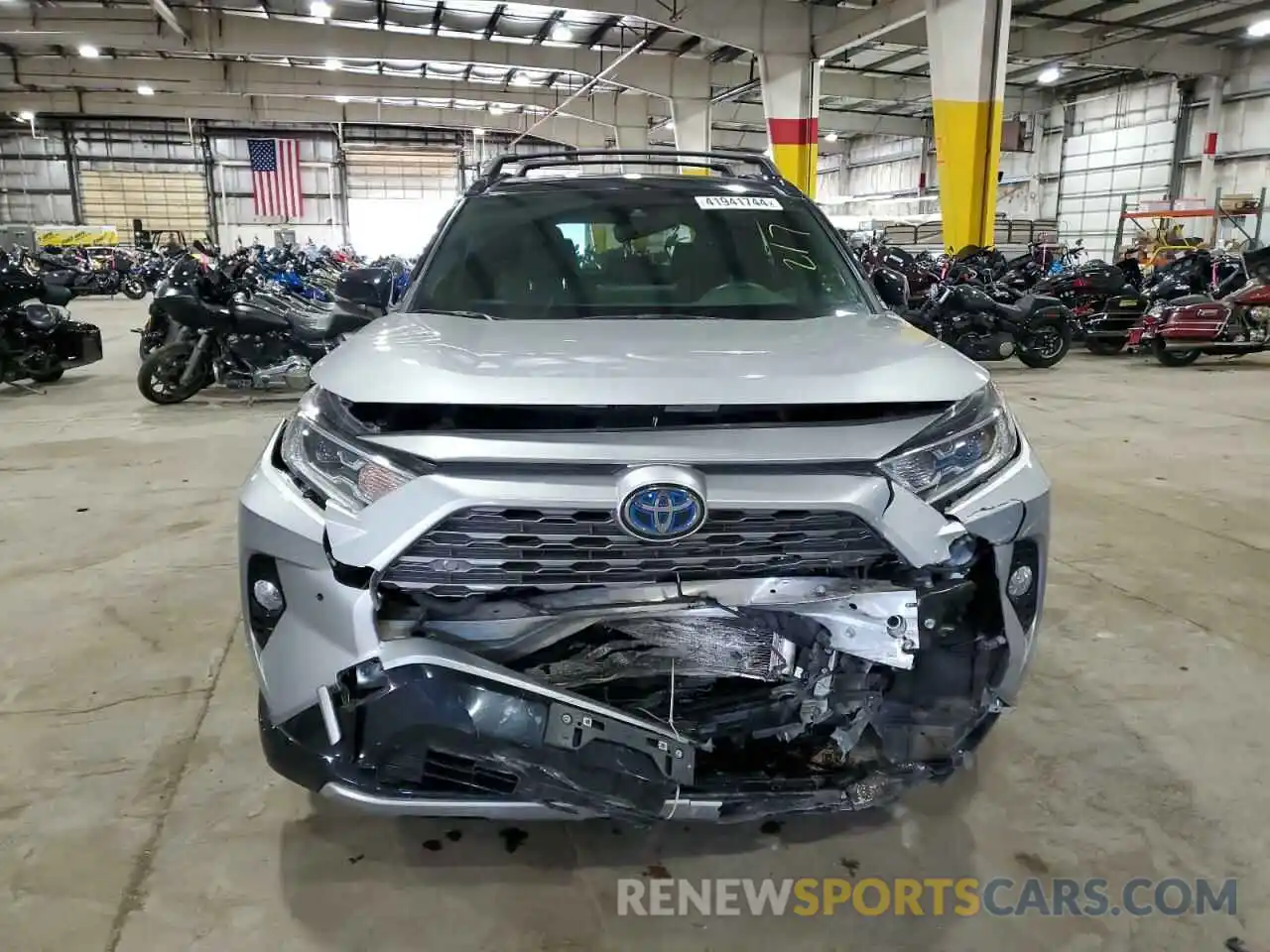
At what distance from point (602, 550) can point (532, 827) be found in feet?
2.76

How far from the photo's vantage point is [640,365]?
175 cm

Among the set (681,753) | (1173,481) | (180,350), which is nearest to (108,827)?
(681,753)

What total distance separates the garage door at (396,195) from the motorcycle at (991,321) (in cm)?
2720

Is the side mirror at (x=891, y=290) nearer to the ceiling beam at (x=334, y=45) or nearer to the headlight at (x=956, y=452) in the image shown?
the headlight at (x=956, y=452)

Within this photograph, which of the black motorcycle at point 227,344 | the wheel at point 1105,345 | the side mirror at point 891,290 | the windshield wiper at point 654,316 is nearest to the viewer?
the windshield wiper at point 654,316

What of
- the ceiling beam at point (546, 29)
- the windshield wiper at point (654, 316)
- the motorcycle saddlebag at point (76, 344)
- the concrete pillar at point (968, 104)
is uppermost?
the ceiling beam at point (546, 29)

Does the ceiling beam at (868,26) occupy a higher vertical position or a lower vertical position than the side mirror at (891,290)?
higher

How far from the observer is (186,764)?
2.31 m

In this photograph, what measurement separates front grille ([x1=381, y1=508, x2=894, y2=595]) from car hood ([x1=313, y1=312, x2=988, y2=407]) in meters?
0.21

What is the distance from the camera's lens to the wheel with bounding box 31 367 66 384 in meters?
8.22

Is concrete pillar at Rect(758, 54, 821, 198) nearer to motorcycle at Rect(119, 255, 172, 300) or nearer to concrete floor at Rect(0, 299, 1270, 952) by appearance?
concrete floor at Rect(0, 299, 1270, 952)

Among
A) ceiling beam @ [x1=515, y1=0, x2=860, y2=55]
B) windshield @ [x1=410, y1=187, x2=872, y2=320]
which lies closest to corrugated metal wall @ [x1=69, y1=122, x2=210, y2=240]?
ceiling beam @ [x1=515, y1=0, x2=860, y2=55]

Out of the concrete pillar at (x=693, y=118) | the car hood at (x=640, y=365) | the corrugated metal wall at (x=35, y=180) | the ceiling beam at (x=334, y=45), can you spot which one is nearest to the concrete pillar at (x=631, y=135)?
the concrete pillar at (x=693, y=118)

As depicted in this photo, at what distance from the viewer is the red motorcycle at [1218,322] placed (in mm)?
9125
